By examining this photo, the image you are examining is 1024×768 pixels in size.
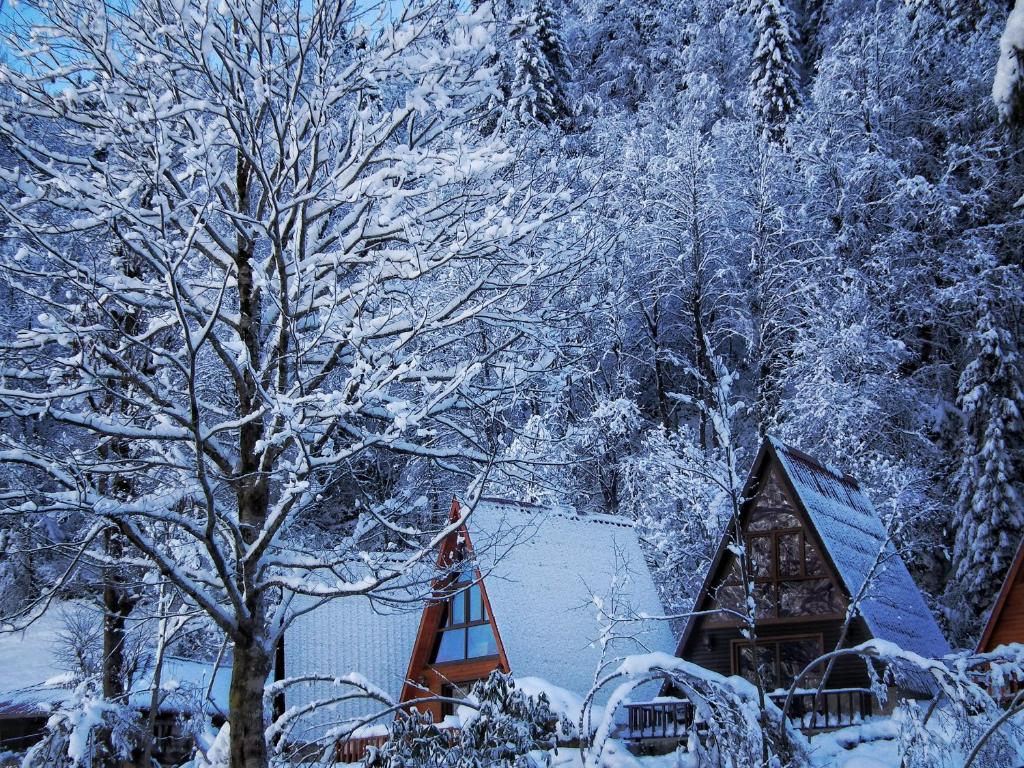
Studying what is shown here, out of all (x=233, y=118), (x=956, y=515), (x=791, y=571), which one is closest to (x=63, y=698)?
(x=233, y=118)

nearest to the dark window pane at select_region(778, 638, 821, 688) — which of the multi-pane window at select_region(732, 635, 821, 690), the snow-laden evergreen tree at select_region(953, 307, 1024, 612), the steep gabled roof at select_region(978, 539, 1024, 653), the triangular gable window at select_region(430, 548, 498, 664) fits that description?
the multi-pane window at select_region(732, 635, 821, 690)

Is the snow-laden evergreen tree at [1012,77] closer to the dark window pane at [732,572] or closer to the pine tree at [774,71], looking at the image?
the dark window pane at [732,572]

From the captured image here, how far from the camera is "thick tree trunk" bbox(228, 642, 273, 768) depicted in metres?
7.44

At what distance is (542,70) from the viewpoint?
38.8m

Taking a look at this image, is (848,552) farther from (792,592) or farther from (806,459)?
(806,459)

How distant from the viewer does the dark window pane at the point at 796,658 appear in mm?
16172

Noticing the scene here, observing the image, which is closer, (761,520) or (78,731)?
(78,731)

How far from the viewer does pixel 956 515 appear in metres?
23.8

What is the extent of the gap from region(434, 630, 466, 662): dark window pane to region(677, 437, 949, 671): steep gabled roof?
4034mm

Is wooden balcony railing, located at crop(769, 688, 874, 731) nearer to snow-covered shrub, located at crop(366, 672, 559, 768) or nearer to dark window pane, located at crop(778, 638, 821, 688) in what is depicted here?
dark window pane, located at crop(778, 638, 821, 688)

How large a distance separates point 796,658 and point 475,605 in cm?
576

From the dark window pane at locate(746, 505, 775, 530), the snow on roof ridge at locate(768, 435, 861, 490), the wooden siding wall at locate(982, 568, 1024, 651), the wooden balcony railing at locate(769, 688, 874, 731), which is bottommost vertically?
the wooden balcony railing at locate(769, 688, 874, 731)

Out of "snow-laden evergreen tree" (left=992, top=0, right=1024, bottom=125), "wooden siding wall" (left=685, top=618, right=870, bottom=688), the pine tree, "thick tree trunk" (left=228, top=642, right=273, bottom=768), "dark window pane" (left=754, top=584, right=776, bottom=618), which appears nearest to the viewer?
"snow-laden evergreen tree" (left=992, top=0, right=1024, bottom=125)

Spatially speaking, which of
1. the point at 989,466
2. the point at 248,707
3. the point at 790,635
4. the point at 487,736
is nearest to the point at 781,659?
the point at 790,635
